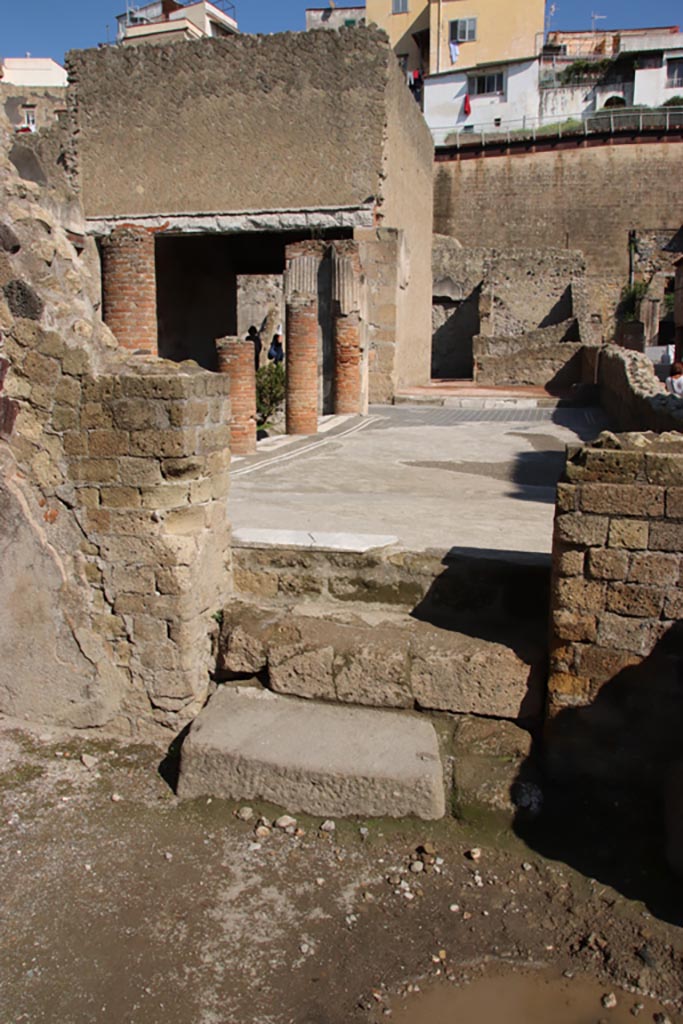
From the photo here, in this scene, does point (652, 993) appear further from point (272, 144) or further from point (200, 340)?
point (200, 340)

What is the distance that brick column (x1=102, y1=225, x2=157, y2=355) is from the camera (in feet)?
39.9

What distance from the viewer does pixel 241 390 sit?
962 cm

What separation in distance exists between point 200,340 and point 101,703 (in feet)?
52.7

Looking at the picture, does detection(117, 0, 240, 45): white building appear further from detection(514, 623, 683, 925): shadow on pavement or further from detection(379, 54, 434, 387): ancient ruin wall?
detection(514, 623, 683, 925): shadow on pavement

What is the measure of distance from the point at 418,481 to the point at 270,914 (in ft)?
15.8

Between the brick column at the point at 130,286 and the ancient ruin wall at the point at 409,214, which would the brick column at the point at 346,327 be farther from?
the brick column at the point at 130,286

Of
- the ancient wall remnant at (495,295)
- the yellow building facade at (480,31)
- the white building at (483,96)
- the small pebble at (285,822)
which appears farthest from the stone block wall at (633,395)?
the yellow building facade at (480,31)

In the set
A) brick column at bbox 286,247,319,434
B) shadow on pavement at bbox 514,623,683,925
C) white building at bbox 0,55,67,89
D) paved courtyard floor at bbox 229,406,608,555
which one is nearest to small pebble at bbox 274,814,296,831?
shadow on pavement at bbox 514,623,683,925

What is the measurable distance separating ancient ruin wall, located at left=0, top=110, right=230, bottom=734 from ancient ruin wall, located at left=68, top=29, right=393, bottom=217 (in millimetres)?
11870

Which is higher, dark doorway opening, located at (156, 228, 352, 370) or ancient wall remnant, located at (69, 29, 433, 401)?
ancient wall remnant, located at (69, 29, 433, 401)

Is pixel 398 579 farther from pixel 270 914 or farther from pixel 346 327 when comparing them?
pixel 346 327

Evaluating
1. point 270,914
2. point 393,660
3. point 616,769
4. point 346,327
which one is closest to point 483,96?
point 346,327

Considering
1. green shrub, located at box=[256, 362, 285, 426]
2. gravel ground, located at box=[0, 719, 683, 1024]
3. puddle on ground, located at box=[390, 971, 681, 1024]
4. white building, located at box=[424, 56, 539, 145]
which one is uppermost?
white building, located at box=[424, 56, 539, 145]

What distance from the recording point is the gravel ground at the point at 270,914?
2.88 m
